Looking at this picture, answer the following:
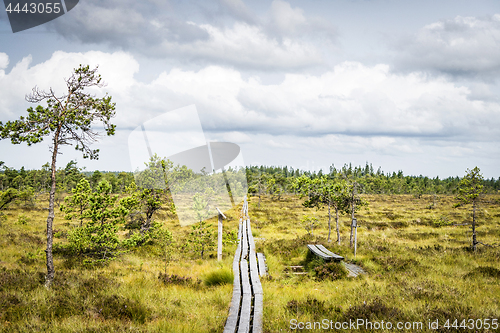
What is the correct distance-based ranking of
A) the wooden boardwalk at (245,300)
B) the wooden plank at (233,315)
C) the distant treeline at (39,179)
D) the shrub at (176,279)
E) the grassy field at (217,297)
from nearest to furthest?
the wooden plank at (233,315)
the wooden boardwalk at (245,300)
the grassy field at (217,297)
the shrub at (176,279)
the distant treeline at (39,179)

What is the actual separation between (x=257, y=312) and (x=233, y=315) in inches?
21.1

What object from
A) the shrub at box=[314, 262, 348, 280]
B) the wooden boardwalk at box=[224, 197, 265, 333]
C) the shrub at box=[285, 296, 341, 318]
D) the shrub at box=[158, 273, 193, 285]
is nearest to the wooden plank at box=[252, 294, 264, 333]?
the wooden boardwalk at box=[224, 197, 265, 333]

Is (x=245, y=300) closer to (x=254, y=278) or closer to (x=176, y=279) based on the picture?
(x=254, y=278)

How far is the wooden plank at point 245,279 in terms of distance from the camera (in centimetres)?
708

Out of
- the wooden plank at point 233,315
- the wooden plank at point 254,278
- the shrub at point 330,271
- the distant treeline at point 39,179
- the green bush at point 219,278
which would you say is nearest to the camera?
the wooden plank at point 233,315

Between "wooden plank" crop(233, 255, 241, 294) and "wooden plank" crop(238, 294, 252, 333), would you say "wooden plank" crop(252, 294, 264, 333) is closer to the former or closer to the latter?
"wooden plank" crop(238, 294, 252, 333)

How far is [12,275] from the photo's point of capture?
798cm

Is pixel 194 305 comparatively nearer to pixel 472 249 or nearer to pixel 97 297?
pixel 97 297

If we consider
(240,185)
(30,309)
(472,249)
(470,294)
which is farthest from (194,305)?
(240,185)

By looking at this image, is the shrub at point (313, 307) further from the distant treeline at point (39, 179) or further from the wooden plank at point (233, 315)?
the distant treeline at point (39, 179)

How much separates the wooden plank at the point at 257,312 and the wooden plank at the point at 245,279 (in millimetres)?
412

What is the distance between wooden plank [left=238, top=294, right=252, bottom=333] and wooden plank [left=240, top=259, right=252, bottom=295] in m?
0.35

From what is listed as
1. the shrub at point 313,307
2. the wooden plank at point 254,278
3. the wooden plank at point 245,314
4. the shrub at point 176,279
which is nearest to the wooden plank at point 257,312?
the wooden plank at point 245,314

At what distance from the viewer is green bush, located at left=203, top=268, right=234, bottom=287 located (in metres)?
8.03
